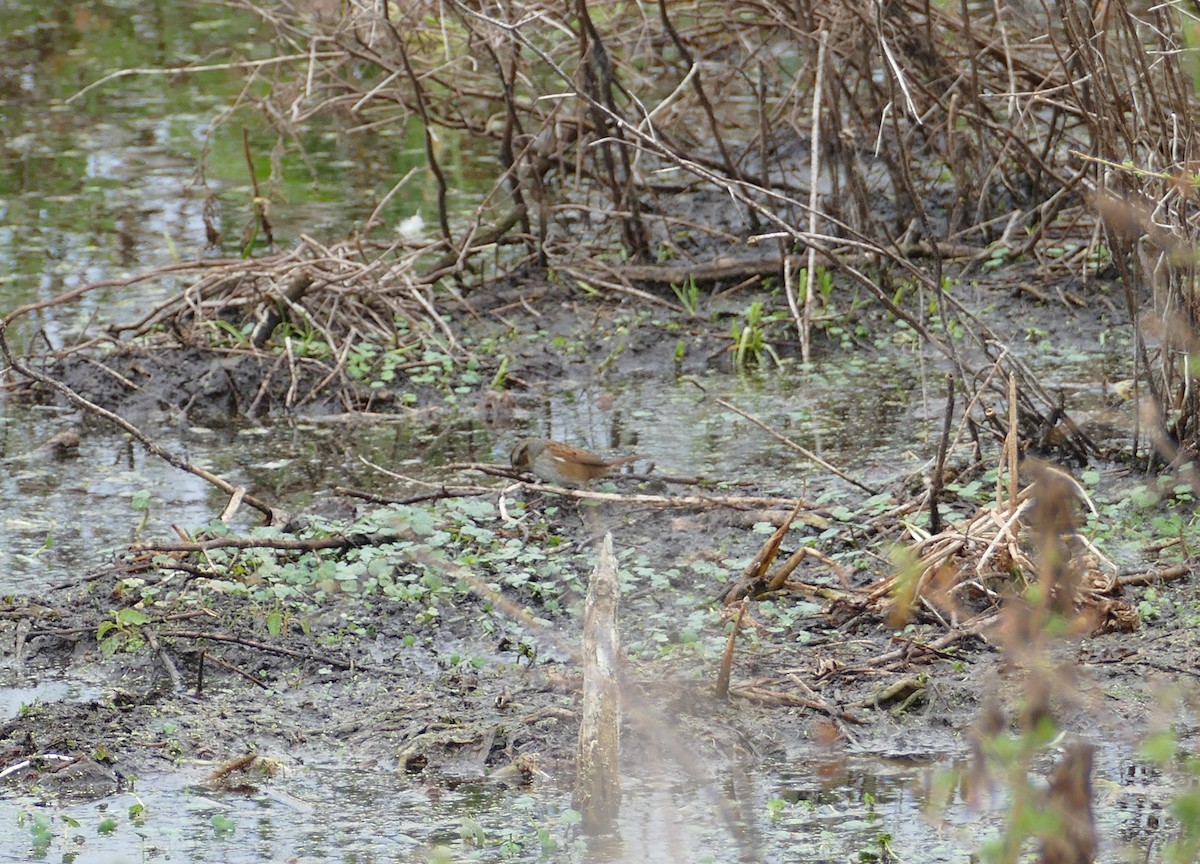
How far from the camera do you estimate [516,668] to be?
4.40 m

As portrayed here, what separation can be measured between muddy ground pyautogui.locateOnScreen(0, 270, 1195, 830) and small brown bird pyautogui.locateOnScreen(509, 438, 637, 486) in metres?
0.11

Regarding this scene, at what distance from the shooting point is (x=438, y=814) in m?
3.65

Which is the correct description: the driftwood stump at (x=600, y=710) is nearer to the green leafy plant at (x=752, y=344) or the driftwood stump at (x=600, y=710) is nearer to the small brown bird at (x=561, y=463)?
the small brown bird at (x=561, y=463)

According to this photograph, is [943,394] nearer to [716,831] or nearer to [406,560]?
[406,560]

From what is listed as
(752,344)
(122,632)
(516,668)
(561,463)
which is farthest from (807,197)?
(122,632)

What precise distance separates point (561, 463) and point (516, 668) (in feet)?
3.63

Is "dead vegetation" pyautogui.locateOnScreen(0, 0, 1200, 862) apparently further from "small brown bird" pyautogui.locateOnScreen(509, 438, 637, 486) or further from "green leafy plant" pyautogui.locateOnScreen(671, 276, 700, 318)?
"small brown bird" pyautogui.locateOnScreen(509, 438, 637, 486)

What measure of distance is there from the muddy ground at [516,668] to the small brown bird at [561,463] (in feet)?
0.35

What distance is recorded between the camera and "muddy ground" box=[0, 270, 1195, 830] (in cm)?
394

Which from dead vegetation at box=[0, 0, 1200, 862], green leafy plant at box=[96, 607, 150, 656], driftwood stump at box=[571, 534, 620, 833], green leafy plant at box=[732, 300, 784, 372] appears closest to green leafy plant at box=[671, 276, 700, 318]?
dead vegetation at box=[0, 0, 1200, 862]

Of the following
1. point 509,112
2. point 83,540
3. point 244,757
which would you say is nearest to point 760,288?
point 509,112

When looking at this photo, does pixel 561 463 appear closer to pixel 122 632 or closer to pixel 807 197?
pixel 122 632

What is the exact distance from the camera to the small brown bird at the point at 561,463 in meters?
5.35

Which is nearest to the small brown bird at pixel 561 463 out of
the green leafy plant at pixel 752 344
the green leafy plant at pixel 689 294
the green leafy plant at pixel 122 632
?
the green leafy plant at pixel 122 632
